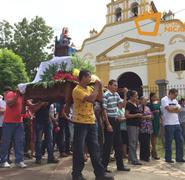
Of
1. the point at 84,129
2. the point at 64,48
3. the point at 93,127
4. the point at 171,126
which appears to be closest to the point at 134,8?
the point at 64,48

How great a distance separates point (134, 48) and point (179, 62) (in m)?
2.99

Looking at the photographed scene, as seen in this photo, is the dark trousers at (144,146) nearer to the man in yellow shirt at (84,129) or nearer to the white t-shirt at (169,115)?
the white t-shirt at (169,115)

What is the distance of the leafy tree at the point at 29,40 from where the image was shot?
28.8 metres

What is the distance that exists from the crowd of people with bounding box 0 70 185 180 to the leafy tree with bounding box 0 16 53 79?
827 inches

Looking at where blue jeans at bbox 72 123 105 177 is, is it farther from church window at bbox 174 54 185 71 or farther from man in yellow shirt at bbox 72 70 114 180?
church window at bbox 174 54 185 71

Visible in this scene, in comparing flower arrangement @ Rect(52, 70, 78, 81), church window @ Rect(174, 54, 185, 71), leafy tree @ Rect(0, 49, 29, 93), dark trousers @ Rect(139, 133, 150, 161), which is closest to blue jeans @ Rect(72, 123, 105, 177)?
flower arrangement @ Rect(52, 70, 78, 81)

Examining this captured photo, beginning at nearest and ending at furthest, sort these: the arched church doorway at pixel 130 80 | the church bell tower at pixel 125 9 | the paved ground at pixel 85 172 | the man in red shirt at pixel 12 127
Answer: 1. the paved ground at pixel 85 172
2. the man in red shirt at pixel 12 127
3. the arched church doorway at pixel 130 80
4. the church bell tower at pixel 125 9

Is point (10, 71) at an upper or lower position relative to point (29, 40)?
lower

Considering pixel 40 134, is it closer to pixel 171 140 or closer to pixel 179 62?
pixel 171 140

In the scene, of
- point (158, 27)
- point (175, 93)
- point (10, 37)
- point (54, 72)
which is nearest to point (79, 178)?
point (54, 72)

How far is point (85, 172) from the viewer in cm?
→ 551

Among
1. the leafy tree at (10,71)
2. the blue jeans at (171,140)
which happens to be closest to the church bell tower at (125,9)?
the leafy tree at (10,71)

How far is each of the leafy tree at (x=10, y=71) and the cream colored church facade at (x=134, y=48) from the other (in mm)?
5310

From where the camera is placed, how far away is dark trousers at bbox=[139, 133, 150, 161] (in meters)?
7.07
